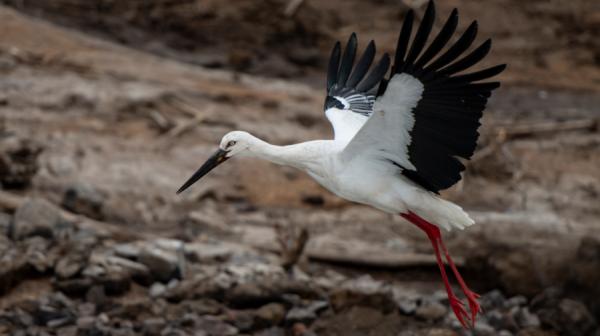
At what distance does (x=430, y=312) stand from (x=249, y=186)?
13.5 ft

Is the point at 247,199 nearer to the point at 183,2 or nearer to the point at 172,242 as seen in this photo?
the point at 172,242

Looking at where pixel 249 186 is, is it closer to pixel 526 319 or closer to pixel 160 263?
pixel 160 263

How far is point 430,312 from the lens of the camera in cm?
968

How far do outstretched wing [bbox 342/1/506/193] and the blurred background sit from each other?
10.4 ft

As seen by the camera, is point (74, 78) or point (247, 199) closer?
point (247, 199)

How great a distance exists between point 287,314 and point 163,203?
3345mm

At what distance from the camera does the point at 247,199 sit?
12711 millimetres

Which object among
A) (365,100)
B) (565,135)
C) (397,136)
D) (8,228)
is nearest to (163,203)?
(8,228)

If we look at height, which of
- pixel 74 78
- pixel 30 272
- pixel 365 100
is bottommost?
pixel 30 272

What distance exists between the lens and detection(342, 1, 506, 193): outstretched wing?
19.0 ft

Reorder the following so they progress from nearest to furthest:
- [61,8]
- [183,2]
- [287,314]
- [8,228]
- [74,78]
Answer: [287,314] < [8,228] < [74,78] < [61,8] < [183,2]

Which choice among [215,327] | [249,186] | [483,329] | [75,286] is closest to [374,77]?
[215,327]

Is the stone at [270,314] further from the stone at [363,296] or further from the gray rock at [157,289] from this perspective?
the gray rock at [157,289]

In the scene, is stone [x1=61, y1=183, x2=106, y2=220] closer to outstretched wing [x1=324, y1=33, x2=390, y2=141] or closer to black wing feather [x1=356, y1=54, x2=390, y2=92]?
outstretched wing [x1=324, y1=33, x2=390, y2=141]
